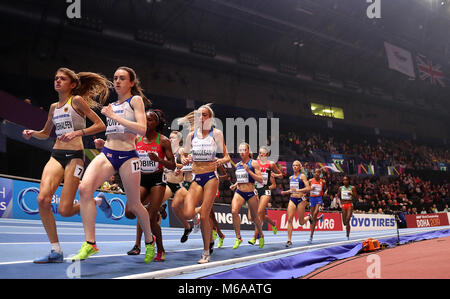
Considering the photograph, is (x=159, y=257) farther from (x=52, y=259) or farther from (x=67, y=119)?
(x=67, y=119)

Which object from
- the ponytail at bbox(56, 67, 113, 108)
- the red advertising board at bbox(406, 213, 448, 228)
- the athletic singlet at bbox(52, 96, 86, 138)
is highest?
the ponytail at bbox(56, 67, 113, 108)

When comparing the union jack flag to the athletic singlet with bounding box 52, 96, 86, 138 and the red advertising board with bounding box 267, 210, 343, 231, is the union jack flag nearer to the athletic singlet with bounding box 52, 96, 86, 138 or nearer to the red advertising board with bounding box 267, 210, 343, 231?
the red advertising board with bounding box 267, 210, 343, 231

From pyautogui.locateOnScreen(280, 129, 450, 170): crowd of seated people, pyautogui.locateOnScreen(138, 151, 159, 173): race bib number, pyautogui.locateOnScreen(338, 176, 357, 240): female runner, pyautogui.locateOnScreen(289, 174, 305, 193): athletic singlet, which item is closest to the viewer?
pyautogui.locateOnScreen(138, 151, 159, 173): race bib number

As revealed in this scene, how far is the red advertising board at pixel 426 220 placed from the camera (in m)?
24.2

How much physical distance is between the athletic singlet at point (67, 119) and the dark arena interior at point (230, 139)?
2 centimetres

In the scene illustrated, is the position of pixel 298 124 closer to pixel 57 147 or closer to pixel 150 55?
pixel 150 55

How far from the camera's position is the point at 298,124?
33156mm

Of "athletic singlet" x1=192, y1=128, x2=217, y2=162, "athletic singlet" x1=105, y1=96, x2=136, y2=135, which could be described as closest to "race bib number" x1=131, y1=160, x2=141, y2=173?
"athletic singlet" x1=105, y1=96, x2=136, y2=135

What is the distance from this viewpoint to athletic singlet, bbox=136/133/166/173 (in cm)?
576

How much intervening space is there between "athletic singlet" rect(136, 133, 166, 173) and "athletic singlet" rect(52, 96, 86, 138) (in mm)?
1146

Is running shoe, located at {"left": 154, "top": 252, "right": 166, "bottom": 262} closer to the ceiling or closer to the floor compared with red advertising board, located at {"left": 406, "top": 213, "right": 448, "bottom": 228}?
closer to the ceiling

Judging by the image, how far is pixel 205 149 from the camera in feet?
19.4

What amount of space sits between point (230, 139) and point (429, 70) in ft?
66.2

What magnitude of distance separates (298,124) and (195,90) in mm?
10640
